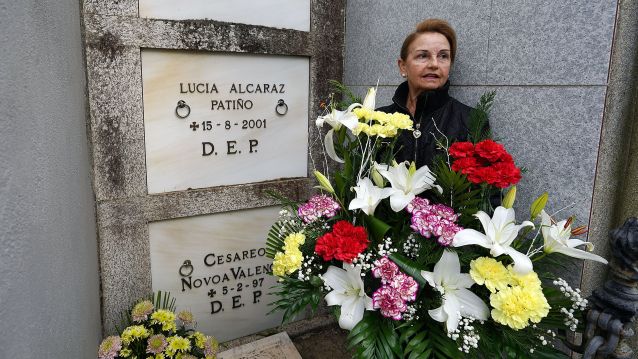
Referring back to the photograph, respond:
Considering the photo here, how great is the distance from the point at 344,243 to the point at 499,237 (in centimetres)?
56

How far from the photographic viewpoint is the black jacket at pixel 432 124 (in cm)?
196

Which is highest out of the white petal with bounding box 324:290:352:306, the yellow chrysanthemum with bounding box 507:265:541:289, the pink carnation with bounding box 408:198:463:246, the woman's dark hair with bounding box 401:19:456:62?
the woman's dark hair with bounding box 401:19:456:62

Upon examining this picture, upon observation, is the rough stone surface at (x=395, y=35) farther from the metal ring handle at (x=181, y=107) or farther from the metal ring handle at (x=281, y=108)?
the metal ring handle at (x=181, y=107)

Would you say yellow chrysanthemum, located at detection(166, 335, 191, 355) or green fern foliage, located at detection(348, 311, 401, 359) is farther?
yellow chrysanthemum, located at detection(166, 335, 191, 355)

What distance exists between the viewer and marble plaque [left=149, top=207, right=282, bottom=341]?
2727mm

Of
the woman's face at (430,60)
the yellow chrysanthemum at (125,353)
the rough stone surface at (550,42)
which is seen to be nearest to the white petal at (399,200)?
the woman's face at (430,60)

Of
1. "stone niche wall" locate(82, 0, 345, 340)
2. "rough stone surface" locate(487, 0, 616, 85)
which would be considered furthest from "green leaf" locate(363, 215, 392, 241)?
"stone niche wall" locate(82, 0, 345, 340)

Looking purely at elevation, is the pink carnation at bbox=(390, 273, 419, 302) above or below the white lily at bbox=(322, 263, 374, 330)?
above

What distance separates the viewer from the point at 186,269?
2795 millimetres

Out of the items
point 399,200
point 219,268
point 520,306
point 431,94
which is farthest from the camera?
point 219,268

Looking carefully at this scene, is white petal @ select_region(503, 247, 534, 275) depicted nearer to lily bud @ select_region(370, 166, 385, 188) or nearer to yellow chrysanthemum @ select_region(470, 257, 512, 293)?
yellow chrysanthemum @ select_region(470, 257, 512, 293)

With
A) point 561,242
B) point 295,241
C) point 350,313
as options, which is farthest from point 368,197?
point 561,242

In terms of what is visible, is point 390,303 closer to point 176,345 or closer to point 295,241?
point 295,241

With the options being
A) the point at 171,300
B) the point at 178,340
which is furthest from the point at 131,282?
the point at 178,340
